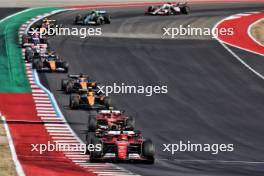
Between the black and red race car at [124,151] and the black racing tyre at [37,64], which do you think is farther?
the black racing tyre at [37,64]

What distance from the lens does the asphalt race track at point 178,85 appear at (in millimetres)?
33188

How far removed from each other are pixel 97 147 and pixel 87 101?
37.5ft

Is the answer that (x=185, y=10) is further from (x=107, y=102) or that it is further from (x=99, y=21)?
(x=107, y=102)

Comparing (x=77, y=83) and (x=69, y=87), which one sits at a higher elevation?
(x=77, y=83)

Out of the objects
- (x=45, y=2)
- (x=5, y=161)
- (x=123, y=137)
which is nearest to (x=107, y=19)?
(x=45, y=2)

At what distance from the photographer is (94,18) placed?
209 feet

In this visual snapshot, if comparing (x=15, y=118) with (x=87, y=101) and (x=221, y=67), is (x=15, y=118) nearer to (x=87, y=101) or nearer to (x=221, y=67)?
(x=87, y=101)

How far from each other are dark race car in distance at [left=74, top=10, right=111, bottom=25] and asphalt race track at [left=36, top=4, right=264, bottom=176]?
2.44 feet

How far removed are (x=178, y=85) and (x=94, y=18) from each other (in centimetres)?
1672

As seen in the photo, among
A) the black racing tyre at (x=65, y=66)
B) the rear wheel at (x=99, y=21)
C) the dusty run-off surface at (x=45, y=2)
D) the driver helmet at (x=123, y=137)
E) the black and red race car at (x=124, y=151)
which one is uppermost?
the dusty run-off surface at (x=45, y=2)

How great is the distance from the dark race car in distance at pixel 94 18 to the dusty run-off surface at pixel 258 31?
365 inches

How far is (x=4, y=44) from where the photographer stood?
58.0m

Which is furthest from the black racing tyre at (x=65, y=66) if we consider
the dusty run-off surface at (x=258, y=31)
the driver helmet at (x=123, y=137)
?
the driver helmet at (x=123, y=137)

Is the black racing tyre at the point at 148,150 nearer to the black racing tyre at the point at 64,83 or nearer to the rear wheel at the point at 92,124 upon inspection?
the rear wheel at the point at 92,124
